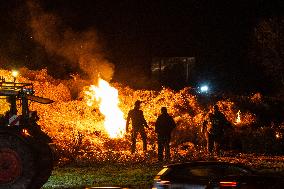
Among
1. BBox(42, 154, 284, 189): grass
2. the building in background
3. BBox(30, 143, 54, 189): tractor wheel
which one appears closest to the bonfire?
BBox(42, 154, 284, 189): grass

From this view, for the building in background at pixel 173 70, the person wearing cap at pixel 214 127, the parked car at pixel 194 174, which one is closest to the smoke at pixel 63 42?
the building in background at pixel 173 70

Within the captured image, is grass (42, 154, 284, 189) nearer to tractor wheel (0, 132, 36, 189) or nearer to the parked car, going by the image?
tractor wheel (0, 132, 36, 189)

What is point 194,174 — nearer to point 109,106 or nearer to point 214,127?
point 214,127

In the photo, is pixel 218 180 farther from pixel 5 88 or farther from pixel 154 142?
pixel 154 142

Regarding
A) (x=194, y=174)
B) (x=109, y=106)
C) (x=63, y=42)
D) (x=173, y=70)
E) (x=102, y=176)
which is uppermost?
(x=63, y=42)

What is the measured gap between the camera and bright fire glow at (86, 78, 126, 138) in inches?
878

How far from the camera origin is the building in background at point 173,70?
1494 inches

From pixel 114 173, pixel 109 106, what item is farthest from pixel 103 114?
pixel 114 173

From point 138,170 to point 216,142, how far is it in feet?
15.8

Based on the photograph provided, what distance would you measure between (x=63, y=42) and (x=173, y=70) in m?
9.95

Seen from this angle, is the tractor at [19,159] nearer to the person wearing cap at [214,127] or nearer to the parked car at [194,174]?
the parked car at [194,174]

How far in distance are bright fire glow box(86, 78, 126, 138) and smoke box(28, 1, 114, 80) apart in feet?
17.4

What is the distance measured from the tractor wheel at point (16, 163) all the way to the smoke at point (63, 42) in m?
18.2

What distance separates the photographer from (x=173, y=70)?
38656 millimetres
